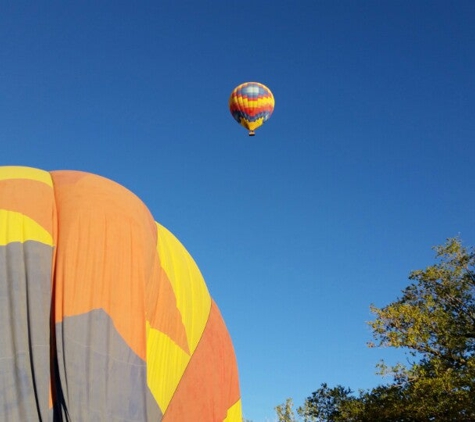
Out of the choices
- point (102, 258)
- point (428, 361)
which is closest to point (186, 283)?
point (102, 258)

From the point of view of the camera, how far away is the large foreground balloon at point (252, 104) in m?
31.4

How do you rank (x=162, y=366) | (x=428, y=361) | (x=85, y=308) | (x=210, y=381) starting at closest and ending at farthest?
(x=85, y=308) < (x=162, y=366) < (x=210, y=381) < (x=428, y=361)

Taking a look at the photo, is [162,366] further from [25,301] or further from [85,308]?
[25,301]

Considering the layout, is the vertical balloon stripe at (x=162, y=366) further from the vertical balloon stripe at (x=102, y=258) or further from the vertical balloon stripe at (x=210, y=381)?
the vertical balloon stripe at (x=102, y=258)

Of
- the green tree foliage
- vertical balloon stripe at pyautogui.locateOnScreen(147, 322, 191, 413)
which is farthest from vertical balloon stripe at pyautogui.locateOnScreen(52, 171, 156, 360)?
the green tree foliage

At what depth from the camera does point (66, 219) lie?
17.6 ft

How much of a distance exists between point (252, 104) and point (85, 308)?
27.2 m

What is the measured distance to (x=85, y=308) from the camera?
198 inches

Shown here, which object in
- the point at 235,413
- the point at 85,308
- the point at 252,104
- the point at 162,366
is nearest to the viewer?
the point at 85,308

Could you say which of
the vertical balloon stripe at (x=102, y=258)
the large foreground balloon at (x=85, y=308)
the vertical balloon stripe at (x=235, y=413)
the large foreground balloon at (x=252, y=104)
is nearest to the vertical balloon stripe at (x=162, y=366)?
the large foreground balloon at (x=85, y=308)

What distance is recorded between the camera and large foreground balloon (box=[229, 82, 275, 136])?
103 feet

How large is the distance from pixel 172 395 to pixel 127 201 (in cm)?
177

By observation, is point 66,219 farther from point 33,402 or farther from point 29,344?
point 33,402

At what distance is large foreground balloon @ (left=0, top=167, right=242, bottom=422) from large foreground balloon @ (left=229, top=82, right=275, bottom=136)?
2591cm
